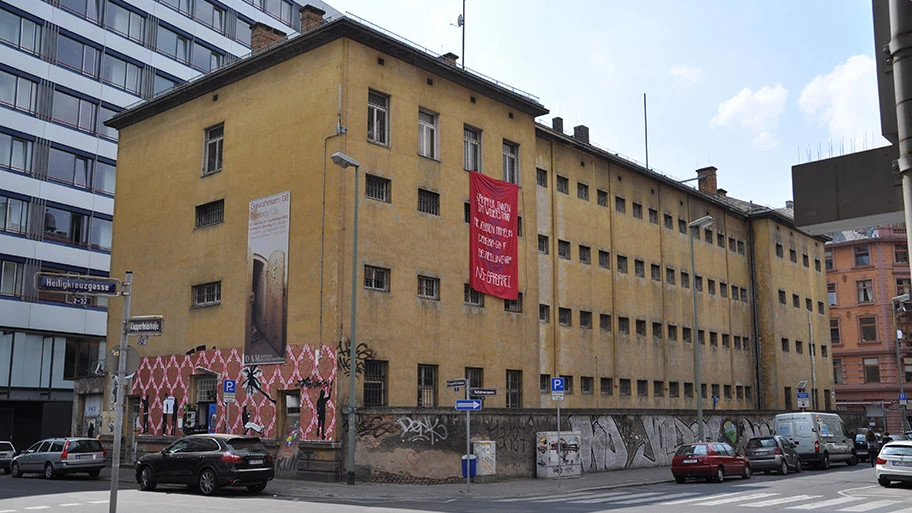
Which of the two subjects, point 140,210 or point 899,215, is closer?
point 899,215

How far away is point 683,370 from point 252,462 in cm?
3163

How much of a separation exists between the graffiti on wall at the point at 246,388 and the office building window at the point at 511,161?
12.5 m

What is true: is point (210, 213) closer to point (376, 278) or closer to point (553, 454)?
point (376, 278)

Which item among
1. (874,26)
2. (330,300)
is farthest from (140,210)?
(874,26)

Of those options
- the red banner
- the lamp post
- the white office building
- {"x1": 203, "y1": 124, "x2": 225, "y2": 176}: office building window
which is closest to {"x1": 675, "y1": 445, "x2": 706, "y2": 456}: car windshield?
the red banner

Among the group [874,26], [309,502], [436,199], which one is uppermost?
[436,199]

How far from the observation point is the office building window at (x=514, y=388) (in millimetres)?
35469

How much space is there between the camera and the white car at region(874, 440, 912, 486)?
2581 centimetres

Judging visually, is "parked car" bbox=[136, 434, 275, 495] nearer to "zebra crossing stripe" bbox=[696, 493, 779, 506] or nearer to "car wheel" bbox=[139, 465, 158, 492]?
"car wheel" bbox=[139, 465, 158, 492]

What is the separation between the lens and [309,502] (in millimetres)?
21594

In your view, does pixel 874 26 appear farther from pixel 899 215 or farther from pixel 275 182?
pixel 275 182

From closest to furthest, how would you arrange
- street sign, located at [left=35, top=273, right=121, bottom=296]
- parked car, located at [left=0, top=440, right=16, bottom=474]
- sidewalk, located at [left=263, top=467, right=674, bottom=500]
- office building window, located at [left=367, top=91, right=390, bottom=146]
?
street sign, located at [left=35, top=273, right=121, bottom=296] → sidewalk, located at [left=263, top=467, right=674, bottom=500] → office building window, located at [left=367, top=91, right=390, bottom=146] → parked car, located at [left=0, top=440, right=16, bottom=474]

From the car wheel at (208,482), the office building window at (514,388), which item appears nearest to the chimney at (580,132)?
the office building window at (514,388)

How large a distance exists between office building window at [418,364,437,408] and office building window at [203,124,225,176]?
12.3 m
